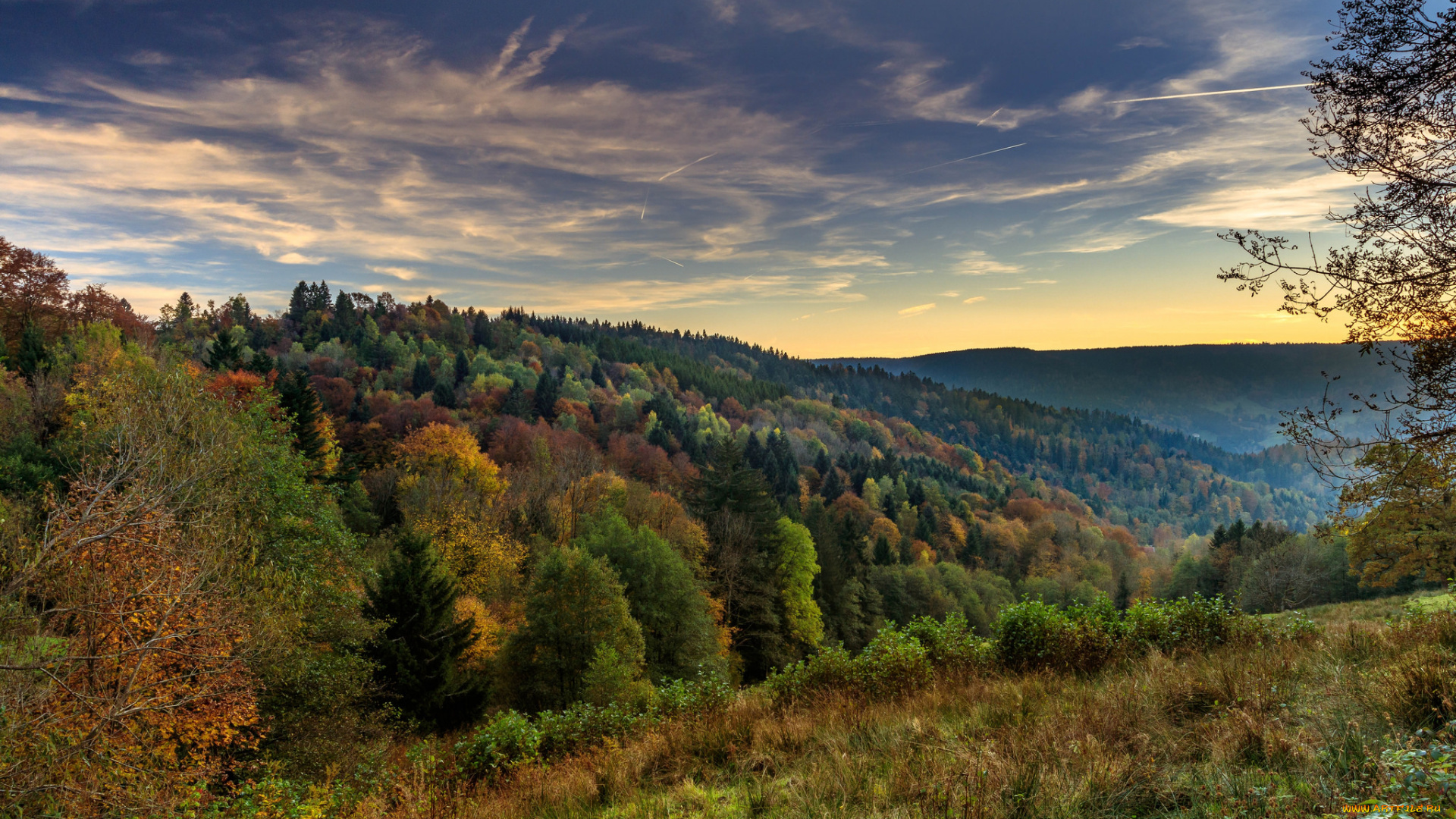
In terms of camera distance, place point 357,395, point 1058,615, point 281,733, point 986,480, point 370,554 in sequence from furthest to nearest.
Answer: point 986,480
point 357,395
point 370,554
point 281,733
point 1058,615

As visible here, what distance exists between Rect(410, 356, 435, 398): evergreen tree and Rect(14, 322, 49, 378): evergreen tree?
6978 centimetres

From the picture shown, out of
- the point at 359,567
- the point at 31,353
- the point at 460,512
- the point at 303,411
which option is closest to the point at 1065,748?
the point at 359,567

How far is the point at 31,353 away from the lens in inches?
1435

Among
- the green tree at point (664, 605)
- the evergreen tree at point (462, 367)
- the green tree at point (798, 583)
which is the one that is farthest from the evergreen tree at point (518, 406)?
the green tree at point (664, 605)

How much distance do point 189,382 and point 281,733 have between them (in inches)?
478

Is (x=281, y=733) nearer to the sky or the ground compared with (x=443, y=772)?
nearer to the ground

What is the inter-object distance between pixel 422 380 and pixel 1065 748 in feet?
391

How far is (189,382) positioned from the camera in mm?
21484

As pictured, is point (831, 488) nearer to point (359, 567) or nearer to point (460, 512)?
point (460, 512)

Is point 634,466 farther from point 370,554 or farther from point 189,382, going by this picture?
point 189,382

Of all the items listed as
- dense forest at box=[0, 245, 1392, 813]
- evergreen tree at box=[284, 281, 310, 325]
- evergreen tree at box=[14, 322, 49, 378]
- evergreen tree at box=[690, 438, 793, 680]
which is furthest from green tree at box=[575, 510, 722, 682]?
evergreen tree at box=[284, 281, 310, 325]

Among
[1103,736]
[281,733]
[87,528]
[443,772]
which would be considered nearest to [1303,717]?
[1103,736]

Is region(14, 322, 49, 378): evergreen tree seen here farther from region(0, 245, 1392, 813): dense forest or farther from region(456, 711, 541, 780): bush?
region(456, 711, 541, 780): bush

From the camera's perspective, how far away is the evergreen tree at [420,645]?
22.0 metres
